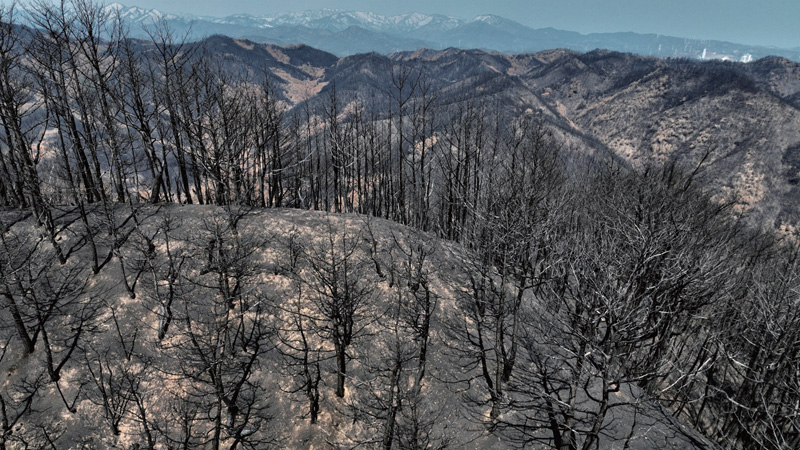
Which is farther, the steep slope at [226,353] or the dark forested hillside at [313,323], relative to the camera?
the steep slope at [226,353]

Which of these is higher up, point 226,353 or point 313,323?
point 313,323

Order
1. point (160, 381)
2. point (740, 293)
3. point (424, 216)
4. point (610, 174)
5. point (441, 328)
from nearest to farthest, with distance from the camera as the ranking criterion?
point (160, 381) → point (441, 328) → point (740, 293) → point (424, 216) → point (610, 174)

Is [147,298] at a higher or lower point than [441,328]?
higher

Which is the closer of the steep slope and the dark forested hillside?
the dark forested hillside

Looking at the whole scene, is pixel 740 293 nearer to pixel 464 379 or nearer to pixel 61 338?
pixel 464 379

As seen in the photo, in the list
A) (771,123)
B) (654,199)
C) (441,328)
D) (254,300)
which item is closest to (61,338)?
(254,300)

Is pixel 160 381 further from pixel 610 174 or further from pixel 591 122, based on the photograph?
pixel 591 122

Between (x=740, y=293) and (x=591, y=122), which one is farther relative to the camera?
(x=591, y=122)

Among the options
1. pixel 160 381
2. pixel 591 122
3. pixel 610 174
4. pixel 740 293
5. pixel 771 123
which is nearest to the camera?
pixel 160 381

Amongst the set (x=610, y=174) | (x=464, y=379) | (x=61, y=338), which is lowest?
(x=464, y=379)

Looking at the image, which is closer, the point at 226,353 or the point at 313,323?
the point at 226,353
